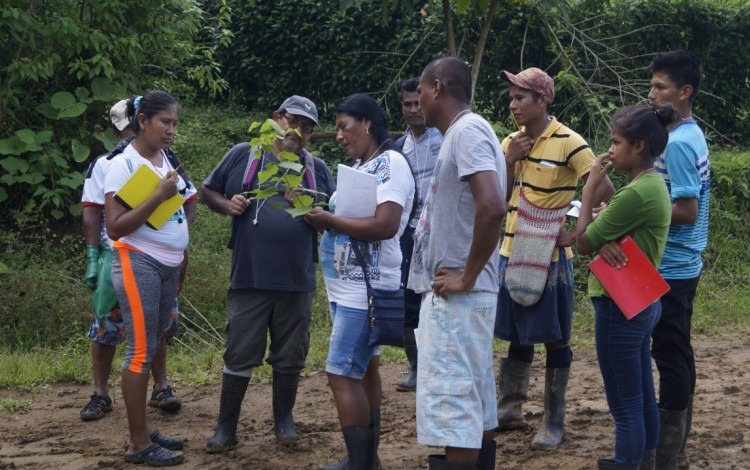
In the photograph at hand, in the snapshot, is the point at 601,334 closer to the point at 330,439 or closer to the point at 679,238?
the point at 679,238

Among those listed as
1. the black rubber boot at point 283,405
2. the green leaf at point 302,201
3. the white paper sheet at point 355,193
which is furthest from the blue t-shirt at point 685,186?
the black rubber boot at point 283,405

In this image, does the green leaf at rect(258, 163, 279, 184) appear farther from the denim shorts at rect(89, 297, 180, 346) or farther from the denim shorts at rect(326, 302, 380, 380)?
the denim shorts at rect(89, 297, 180, 346)

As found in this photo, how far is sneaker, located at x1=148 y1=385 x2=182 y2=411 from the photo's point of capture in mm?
6211

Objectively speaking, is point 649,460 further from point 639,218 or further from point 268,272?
point 268,272

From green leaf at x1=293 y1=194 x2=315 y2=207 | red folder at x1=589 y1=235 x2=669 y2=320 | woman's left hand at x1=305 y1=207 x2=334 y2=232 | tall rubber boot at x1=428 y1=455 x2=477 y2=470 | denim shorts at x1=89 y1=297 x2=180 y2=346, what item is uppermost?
green leaf at x1=293 y1=194 x2=315 y2=207

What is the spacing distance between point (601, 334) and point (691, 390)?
863 mm

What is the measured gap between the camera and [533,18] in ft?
39.4

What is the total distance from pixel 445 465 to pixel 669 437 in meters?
1.41

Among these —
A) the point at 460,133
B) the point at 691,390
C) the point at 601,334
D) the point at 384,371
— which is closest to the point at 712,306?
the point at 384,371

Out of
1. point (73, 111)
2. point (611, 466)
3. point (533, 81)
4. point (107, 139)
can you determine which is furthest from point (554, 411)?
point (73, 111)

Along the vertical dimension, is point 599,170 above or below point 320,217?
above

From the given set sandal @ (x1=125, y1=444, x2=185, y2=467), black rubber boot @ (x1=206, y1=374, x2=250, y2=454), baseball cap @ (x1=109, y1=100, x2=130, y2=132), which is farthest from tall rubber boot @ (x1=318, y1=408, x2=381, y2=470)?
baseball cap @ (x1=109, y1=100, x2=130, y2=132)

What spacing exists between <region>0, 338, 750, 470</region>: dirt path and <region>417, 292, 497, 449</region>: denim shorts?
127cm

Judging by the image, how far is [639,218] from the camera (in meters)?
4.31
